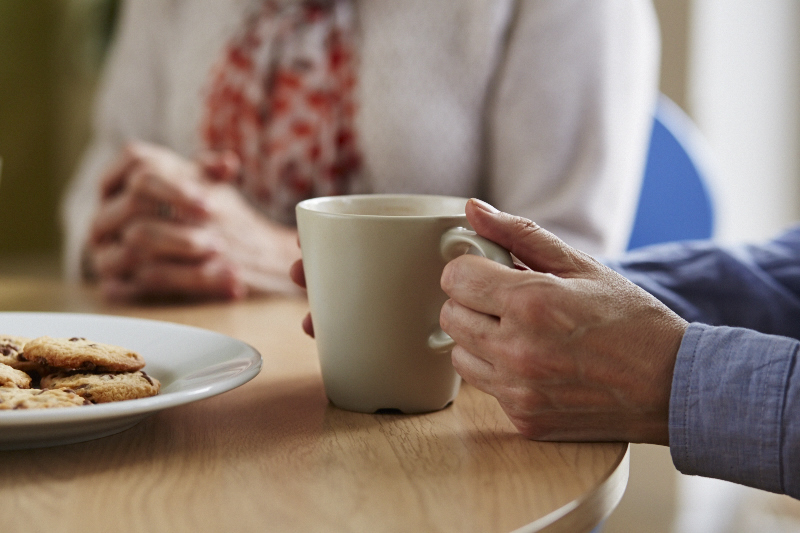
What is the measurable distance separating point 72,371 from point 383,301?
0.62 ft

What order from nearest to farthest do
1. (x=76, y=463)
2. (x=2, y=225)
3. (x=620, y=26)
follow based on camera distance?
(x=76, y=463)
(x=620, y=26)
(x=2, y=225)

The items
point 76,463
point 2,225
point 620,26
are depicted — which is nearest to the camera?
point 76,463

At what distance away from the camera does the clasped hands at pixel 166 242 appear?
0.90m

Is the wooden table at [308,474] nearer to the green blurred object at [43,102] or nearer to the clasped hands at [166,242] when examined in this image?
the clasped hands at [166,242]

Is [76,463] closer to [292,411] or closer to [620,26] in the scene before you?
[292,411]

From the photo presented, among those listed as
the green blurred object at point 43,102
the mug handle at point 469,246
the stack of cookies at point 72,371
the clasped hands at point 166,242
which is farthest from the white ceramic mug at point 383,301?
the green blurred object at point 43,102

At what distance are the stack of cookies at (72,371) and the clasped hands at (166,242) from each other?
423 millimetres

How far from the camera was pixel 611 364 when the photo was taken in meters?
0.43

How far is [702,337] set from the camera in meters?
0.43

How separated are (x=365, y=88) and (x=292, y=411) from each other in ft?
2.36

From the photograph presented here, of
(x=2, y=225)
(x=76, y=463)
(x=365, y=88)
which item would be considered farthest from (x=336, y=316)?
(x=2, y=225)

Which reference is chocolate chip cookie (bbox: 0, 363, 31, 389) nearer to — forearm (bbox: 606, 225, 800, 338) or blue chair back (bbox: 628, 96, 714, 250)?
forearm (bbox: 606, 225, 800, 338)

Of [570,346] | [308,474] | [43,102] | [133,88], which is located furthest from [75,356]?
[43,102]

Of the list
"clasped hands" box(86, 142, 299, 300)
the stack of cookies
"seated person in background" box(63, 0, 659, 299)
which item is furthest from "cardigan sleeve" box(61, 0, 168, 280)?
the stack of cookies
